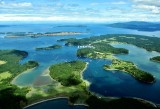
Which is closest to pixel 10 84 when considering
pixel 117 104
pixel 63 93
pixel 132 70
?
pixel 63 93

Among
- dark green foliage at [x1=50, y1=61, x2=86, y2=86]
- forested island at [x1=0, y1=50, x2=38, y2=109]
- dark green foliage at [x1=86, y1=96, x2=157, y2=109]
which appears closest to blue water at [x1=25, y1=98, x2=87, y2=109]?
dark green foliage at [x1=86, y1=96, x2=157, y2=109]

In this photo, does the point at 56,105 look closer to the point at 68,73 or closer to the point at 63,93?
the point at 63,93

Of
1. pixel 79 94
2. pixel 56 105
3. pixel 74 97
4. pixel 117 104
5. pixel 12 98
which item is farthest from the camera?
pixel 79 94

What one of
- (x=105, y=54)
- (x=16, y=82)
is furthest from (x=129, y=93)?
(x=105, y=54)

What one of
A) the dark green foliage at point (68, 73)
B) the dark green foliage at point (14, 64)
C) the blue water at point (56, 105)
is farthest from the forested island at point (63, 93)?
the blue water at point (56, 105)

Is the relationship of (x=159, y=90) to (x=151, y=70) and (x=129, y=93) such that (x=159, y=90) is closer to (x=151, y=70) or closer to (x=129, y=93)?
(x=129, y=93)
